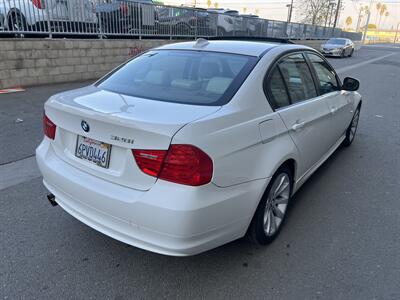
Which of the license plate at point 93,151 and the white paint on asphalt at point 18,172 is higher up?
the license plate at point 93,151

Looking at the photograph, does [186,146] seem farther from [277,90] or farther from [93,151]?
[277,90]

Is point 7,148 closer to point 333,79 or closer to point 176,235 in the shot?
point 176,235

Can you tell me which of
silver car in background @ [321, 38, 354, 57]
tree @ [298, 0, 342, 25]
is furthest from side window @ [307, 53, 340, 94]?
tree @ [298, 0, 342, 25]

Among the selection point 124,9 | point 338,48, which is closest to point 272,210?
point 124,9

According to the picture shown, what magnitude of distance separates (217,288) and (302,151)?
1.44m

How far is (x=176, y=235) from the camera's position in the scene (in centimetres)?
212

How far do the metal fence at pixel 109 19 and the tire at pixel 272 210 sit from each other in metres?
7.94

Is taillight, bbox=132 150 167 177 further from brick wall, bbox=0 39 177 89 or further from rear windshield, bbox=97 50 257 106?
brick wall, bbox=0 39 177 89

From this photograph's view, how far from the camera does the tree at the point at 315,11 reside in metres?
46.4

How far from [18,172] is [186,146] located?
9.37 feet

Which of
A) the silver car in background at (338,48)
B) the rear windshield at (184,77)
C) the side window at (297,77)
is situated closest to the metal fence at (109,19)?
the rear windshield at (184,77)

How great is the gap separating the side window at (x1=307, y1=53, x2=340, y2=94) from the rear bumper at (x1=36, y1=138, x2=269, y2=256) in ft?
6.07

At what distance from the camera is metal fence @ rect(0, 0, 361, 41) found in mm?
8539

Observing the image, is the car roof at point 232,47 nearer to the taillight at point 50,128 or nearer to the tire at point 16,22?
the taillight at point 50,128
